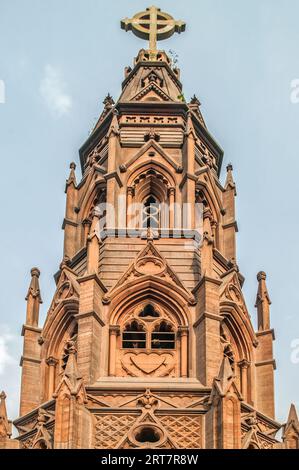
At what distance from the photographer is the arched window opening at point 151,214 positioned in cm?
5300

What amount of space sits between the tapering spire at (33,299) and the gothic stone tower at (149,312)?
0.05 m

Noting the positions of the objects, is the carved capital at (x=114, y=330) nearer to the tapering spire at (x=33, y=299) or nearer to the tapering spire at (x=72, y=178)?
the tapering spire at (x=33, y=299)

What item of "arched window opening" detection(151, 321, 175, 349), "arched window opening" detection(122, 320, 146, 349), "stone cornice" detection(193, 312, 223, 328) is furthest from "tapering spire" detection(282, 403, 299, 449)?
"arched window opening" detection(122, 320, 146, 349)

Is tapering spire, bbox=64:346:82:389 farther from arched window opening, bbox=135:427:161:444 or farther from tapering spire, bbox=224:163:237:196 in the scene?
tapering spire, bbox=224:163:237:196

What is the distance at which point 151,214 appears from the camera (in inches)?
2099

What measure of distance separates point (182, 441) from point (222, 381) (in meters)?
2.20

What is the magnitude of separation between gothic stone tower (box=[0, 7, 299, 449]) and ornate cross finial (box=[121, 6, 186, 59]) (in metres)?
3.59

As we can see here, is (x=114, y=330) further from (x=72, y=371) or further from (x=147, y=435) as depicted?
(x=147, y=435)

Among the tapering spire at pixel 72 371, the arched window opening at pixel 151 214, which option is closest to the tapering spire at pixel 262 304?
the arched window opening at pixel 151 214

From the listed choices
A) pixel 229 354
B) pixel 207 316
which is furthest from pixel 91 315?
pixel 229 354

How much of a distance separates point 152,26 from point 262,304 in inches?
618

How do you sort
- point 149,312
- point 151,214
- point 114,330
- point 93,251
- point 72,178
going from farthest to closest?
point 72,178, point 151,214, point 93,251, point 149,312, point 114,330

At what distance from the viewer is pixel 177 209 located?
52.8 metres
